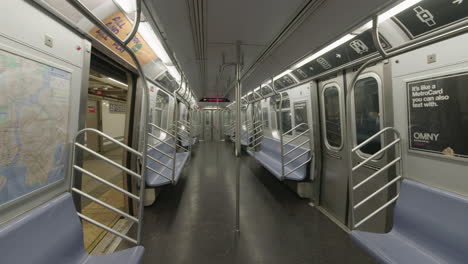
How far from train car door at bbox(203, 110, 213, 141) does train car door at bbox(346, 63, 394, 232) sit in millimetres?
10607

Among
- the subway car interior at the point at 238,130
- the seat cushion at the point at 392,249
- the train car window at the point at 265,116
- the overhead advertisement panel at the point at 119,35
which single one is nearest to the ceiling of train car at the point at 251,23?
the subway car interior at the point at 238,130

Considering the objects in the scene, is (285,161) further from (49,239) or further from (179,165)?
(49,239)

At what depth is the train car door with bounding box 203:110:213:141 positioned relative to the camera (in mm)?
12328

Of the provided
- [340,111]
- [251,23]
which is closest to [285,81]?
[340,111]

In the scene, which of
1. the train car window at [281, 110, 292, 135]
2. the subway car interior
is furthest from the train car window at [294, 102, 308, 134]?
the train car window at [281, 110, 292, 135]

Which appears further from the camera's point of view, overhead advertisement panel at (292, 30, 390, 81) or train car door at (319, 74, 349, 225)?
train car door at (319, 74, 349, 225)

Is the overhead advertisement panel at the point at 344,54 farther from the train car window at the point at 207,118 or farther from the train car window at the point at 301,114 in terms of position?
the train car window at the point at 207,118

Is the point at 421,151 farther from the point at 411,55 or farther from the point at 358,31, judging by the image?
the point at 358,31

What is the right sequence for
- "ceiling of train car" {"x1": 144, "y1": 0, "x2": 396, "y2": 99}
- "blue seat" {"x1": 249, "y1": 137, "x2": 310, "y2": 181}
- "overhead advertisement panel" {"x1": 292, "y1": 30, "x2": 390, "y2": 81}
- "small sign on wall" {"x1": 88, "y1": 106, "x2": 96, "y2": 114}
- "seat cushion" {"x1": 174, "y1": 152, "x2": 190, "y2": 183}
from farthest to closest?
"small sign on wall" {"x1": 88, "y1": 106, "x2": 96, "y2": 114}, "blue seat" {"x1": 249, "y1": 137, "x2": 310, "y2": 181}, "seat cushion" {"x1": 174, "y1": 152, "x2": 190, "y2": 183}, "overhead advertisement panel" {"x1": 292, "y1": 30, "x2": 390, "y2": 81}, "ceiling of train car" {"x1": 144, "y1": 0, "x2": 396, "y2": 99}

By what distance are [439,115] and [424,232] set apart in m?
1.04

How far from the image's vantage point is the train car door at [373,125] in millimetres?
1894

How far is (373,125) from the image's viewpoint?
2.10 m

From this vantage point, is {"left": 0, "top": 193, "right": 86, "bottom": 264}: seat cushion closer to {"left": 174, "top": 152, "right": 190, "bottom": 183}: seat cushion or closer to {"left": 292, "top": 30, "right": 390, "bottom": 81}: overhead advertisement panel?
{"left": 174, "top": 152, "right": 190, "bottom": 183}: seat cushion

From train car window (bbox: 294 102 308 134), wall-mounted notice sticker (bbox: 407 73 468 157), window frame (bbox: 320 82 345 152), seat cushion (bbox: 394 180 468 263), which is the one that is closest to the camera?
seat cushion (bbox: 394 180 468 263)
